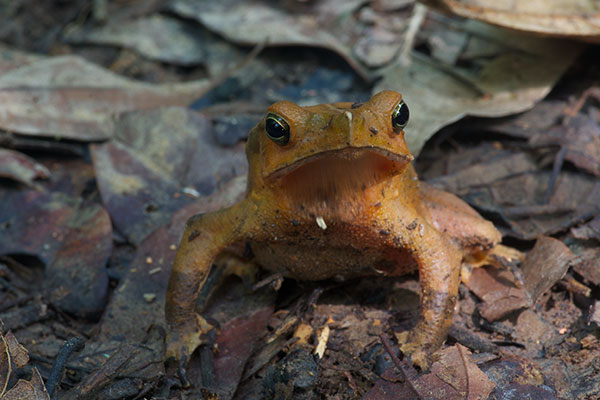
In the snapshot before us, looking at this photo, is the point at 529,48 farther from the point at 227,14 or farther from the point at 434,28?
the point at 227,14

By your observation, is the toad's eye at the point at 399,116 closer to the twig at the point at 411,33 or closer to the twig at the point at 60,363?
the twig at the point at 60,363

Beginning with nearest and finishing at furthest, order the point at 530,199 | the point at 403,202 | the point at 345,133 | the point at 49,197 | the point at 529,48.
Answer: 1. the point at 345,133
2. the point at 403,202
3. the point at 530,199
4. the point at 49,197
5. the point at 529,48

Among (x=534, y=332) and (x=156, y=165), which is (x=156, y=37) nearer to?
(x=156, y=165)

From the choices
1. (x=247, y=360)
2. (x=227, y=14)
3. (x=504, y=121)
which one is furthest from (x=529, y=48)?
(x=247, y=360)

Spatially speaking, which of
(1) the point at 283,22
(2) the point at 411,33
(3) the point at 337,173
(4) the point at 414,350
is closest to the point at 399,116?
(3) the point at 337,173

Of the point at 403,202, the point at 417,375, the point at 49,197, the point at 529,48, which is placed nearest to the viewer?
the point at 417,375

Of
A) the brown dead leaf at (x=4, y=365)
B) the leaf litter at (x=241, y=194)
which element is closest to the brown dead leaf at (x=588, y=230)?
the leaf litter at (x=241, y=194)

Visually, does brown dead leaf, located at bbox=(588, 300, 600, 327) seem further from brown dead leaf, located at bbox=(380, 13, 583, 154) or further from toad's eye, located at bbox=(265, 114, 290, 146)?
toad's eye, located at bbox=(265, 114, 290, 146)
